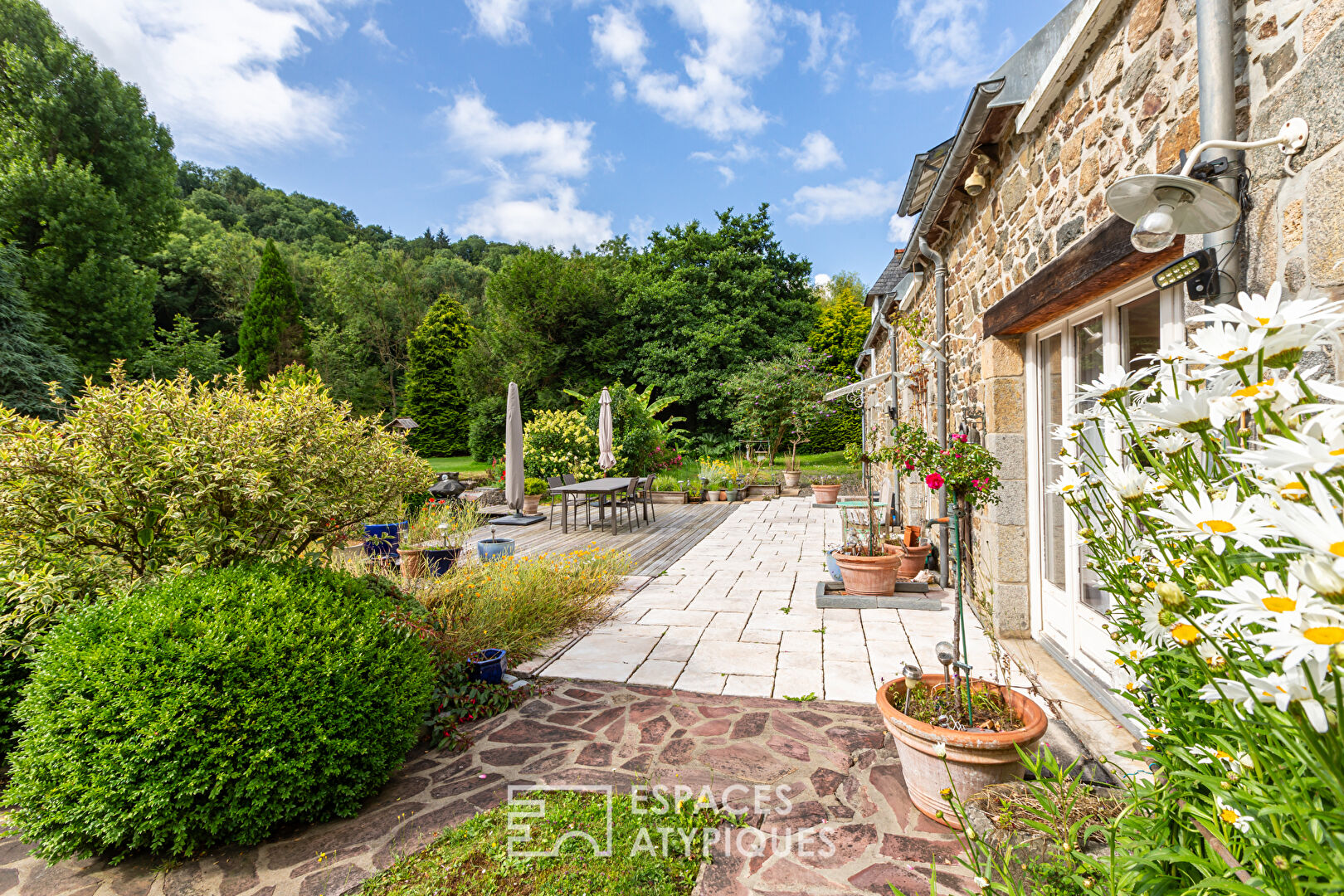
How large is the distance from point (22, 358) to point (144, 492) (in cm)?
1064

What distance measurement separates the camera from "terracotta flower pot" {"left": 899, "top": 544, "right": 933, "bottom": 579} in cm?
556

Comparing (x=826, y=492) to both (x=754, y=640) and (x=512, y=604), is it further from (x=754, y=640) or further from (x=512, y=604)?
(x=512, y=604)

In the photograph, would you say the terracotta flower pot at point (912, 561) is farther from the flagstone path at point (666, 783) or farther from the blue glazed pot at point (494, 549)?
the blue glazed pot at point (494, 549)

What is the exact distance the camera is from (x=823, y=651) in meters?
4.02

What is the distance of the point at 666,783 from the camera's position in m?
2.55

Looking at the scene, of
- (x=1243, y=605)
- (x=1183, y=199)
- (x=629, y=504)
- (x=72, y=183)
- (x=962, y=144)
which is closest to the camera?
(x=1243, y=605)

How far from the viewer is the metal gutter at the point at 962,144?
3.39 m

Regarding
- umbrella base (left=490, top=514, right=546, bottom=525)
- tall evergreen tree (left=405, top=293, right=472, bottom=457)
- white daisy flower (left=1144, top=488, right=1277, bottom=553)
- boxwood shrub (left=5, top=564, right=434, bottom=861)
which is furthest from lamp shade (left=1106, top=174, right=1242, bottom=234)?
tall evergreen tree (left=405, top=293, right=472, bottom=457)

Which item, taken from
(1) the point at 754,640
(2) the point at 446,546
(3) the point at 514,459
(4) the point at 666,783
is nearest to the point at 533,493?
(3) the point at 514,459

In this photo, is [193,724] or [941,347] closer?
[193,724]

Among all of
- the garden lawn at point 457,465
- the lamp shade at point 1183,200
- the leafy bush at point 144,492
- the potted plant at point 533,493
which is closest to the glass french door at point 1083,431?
the lamp shade at point 1183,200

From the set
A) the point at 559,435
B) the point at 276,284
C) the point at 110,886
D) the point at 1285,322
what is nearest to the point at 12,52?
the point at 276,284

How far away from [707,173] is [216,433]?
76.9ft

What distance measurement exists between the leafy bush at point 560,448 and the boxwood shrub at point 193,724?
1000cm
